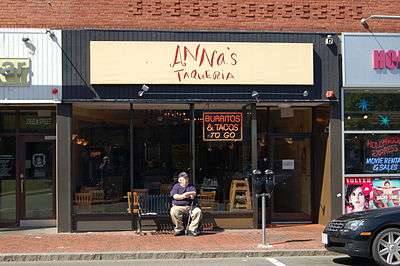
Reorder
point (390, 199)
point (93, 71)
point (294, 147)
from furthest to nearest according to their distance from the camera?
1. point (294, 147)
2. point (390, 199)
3. point (93, 71)

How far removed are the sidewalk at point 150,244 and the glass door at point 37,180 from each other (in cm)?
98

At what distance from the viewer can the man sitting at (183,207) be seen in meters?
13.5

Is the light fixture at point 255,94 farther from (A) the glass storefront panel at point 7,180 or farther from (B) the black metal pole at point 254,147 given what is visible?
(A) the glass storefront panel at point 7,180

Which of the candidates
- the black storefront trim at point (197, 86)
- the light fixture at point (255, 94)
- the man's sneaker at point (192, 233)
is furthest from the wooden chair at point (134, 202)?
the light fixture at point (255, 94)

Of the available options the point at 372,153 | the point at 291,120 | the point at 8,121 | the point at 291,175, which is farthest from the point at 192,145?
the point at 8,121

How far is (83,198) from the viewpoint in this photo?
14375mm

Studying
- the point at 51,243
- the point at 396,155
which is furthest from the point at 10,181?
the point at 396,155

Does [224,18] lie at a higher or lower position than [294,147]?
higher

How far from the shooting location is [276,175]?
633 inches

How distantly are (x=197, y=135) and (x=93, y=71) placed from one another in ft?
9.50

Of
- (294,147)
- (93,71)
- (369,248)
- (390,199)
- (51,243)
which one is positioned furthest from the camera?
(294,147)

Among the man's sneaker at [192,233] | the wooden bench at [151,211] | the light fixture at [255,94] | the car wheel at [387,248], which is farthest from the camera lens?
the light fixture at [255,94]

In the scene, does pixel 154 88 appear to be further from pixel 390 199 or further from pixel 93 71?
pixel 390 199

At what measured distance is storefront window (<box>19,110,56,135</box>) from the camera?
15133 mm
